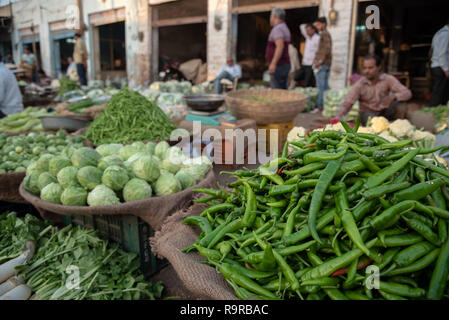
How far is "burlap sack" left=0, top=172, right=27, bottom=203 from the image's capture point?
292 centimetres

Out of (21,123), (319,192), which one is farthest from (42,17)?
(319,192)

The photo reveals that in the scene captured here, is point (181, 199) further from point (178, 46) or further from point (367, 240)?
point (178, 46)

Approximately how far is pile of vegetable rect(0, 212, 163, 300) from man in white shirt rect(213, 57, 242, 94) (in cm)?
739

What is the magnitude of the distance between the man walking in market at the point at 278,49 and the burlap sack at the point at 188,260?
16.8 feet

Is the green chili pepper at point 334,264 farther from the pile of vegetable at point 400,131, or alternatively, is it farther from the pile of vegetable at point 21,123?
the pile of vegetable at point 21,123

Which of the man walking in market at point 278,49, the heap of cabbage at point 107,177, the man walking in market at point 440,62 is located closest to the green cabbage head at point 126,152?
the heap of cabbage at point 107,177

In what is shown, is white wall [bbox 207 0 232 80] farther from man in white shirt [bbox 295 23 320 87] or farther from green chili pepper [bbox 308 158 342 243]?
green chili pepper [bbox 308 158 342 243]

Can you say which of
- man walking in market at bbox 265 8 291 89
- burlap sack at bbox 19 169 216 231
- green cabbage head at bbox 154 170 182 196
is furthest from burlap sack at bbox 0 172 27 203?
man walking in market at bbox 265 8 291 89

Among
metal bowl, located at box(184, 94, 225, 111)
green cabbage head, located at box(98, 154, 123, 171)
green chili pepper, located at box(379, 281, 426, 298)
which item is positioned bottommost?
green chili pepper, located at box(379, 281, 426, 298)

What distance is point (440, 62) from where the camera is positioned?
648cm

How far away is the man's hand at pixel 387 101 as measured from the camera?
477cm

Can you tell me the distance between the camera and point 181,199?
238 centimetres
